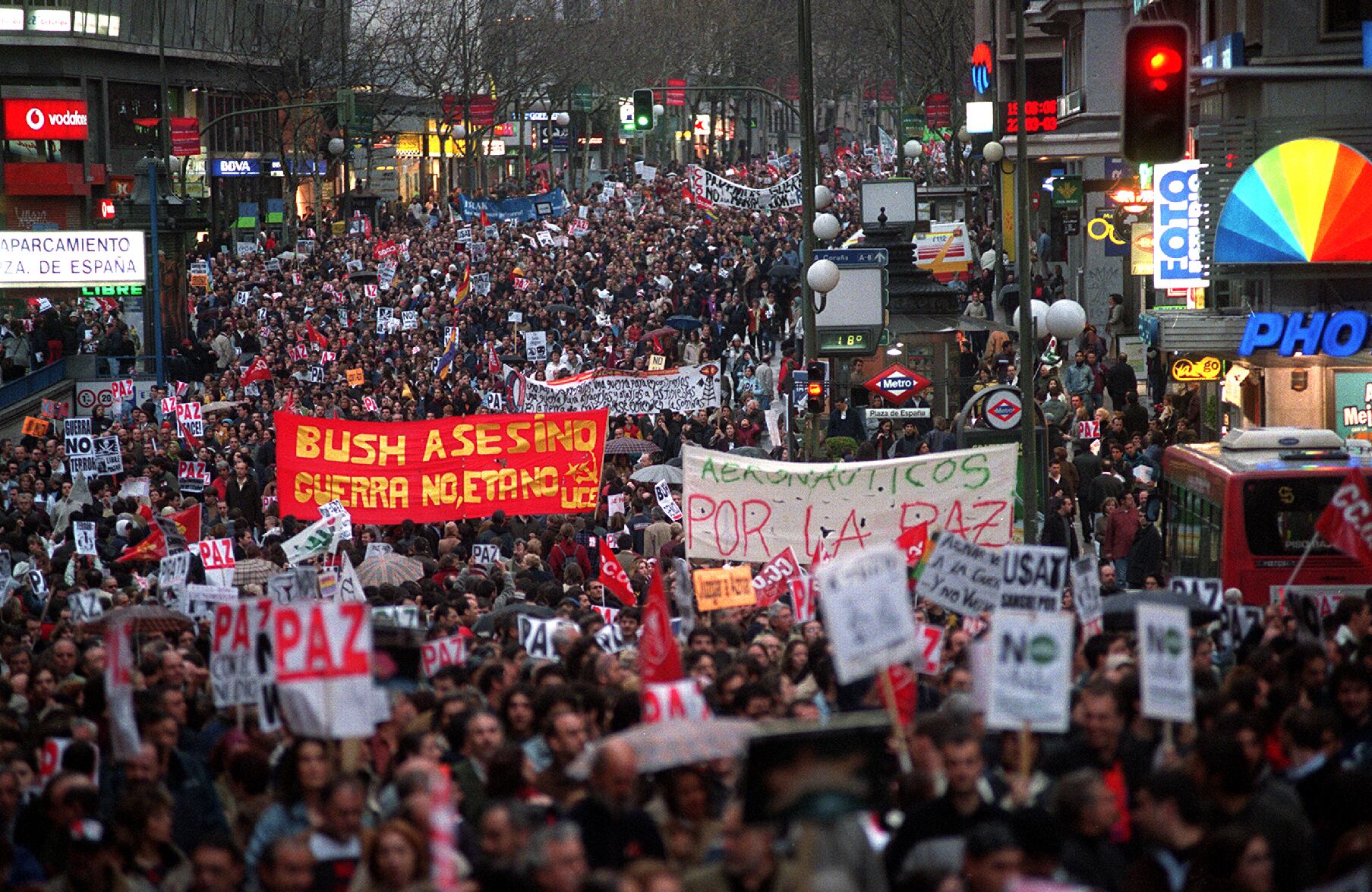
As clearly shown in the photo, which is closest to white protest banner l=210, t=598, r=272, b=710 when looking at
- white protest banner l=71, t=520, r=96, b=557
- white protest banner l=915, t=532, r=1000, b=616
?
white protest banner l=915, t=532, r=1000, b=616

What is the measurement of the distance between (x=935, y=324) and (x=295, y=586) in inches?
744

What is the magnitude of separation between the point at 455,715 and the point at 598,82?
90485 mm

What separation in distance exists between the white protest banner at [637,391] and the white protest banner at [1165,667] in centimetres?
1891

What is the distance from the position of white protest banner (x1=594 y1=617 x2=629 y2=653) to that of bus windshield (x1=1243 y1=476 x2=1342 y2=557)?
5.17m

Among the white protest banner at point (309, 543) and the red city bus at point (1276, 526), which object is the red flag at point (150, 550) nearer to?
the white protest banner at point (309, 543)

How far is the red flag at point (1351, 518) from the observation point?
11.5 meters

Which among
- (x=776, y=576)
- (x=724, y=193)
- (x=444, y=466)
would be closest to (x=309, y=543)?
(x=444, y=466)

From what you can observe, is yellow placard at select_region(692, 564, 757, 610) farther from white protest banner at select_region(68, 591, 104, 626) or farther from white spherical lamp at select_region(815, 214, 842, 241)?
white spherical lamp at select_region(815, 214, 842, 241)

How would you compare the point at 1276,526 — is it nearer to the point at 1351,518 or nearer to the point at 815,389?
the point at 1351,518

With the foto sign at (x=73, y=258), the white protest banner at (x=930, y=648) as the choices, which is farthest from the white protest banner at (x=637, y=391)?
the white protest banner at (x=930, y=648)

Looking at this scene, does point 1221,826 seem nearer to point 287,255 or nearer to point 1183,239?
point 1183,239

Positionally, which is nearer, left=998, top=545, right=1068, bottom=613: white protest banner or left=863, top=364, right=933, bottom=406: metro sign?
left=998, top=545, right=1068, bottom=613: white protest banner

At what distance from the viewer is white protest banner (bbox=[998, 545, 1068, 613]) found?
1034 centimetres

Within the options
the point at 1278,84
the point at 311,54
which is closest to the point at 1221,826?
the point at 1278,84
